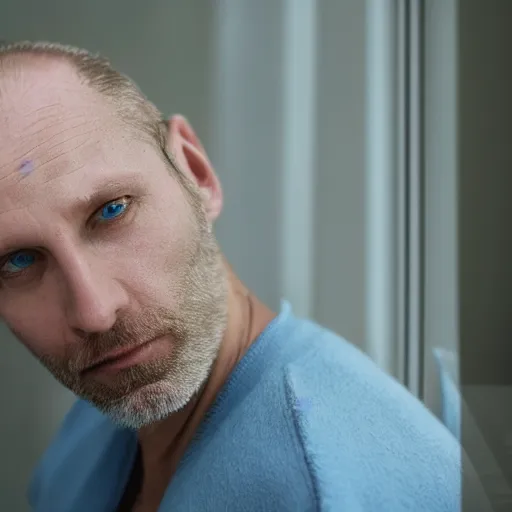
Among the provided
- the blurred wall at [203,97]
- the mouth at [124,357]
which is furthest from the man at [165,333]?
the blurred wall at [203,97]

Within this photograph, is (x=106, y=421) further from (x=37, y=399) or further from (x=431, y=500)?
(x=431, y=500)

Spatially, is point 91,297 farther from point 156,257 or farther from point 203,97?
point 203,97

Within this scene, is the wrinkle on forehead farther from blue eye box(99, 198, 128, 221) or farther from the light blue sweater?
the light blue sweater

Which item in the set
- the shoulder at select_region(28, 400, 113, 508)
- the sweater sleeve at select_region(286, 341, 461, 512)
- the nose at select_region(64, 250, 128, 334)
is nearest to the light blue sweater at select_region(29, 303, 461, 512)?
the sweater sleeve at select_region(286, 341, 461, 512)

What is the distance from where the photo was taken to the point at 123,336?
49 cm

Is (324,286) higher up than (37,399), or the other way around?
(324,286)

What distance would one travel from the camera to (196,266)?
553mm

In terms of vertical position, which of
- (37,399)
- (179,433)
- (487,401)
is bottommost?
(37,399)

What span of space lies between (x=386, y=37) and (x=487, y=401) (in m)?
0.41

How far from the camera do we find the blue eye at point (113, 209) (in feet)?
1.65

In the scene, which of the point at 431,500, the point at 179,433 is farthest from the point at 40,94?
the point at 431,500

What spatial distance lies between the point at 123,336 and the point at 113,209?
11 centimetres

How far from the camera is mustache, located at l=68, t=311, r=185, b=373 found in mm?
493

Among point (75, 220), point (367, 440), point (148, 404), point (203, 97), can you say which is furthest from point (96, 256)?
point (203, 97)
